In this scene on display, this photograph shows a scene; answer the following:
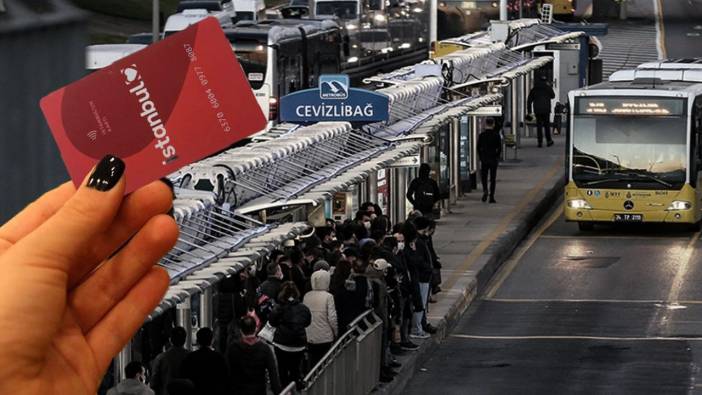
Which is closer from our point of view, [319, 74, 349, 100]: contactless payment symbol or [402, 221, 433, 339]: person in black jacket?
[402, 221, 433, 339]: person in black jacket

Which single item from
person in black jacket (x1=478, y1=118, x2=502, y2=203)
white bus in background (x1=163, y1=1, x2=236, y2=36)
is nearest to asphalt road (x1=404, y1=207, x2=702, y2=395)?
person in black jacket (x1=478, y1=118, x2=502, y2=203)

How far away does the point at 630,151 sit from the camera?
3478 cm

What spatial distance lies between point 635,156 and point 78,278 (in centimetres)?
3192

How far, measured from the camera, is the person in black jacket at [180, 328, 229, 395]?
42.9ft

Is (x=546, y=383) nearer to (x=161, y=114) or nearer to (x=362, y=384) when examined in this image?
(x=362, y=384)

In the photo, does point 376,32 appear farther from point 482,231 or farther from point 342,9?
point 482,231

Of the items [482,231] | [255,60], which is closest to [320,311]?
[482,231]

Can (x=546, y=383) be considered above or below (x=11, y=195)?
below

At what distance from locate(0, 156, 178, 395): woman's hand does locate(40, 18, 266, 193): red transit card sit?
0.05 meters

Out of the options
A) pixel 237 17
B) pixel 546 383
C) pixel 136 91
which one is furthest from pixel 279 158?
pixel 237 17

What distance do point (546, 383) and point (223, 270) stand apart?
9046 mm

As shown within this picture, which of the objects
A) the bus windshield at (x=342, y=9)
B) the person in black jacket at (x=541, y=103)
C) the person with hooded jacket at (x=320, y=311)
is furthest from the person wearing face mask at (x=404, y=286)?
the bus windshield at (x=342, y=9)

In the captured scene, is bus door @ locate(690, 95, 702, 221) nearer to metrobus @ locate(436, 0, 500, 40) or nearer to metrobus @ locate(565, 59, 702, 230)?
metrobus @ locate(565, 59, 702, 230)

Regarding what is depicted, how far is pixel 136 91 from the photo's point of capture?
3191 mm
